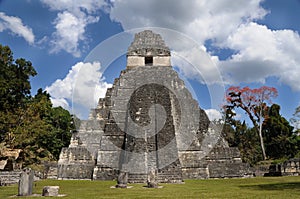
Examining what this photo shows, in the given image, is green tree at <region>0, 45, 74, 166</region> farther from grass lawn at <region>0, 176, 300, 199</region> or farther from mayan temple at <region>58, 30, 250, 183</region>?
A: grass lawn at <region>0, 176, 300, 199</region>

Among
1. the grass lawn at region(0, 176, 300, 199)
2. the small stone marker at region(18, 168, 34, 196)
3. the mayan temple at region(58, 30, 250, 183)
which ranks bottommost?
the grass lawn at region(0, 176, 300, 199)

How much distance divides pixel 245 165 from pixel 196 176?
3298mm

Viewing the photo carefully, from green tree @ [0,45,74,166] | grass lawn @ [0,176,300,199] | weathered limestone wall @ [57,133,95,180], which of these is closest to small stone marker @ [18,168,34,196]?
grass lawn @ [0,176,300,199]

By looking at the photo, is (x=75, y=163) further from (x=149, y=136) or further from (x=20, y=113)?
(x=20, y=113)

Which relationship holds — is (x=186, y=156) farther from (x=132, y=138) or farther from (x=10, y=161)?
(x=10, y=161)

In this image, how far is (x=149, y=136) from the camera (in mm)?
12914

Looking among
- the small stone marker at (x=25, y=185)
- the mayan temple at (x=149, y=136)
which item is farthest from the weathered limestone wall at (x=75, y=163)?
A: the small stone marker at (x=25, y=185)

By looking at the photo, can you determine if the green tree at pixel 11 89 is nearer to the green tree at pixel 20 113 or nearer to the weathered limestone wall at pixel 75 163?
the green tree at pixel 20 113

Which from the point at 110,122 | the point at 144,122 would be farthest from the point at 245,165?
the point at 110,122

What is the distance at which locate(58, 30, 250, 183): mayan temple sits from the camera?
1212cm

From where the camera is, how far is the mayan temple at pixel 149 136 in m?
12.1

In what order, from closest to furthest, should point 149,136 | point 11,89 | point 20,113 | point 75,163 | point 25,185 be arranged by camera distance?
point 25,185
point 149,136
point 75,163
point 20,113
point 11,89

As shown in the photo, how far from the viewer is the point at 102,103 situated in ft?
63.3

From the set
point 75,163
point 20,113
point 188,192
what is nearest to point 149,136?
point 75,163
